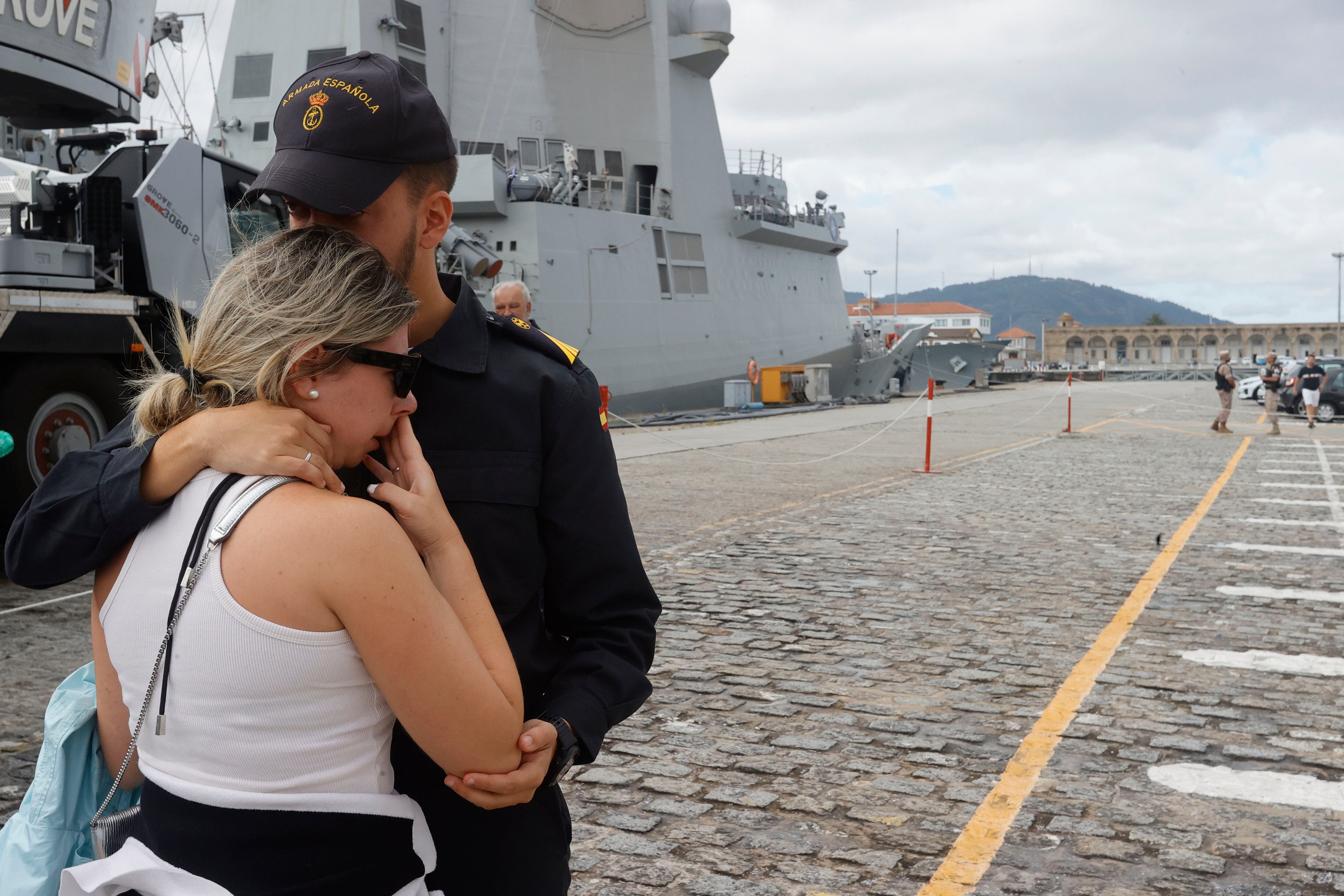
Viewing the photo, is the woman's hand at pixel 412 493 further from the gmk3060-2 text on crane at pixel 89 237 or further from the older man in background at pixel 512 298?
the older man in background at pixel 512 298

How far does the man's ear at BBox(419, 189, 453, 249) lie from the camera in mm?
1651

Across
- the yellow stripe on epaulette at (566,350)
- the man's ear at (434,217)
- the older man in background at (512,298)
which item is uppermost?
the older man in background at (512,298)

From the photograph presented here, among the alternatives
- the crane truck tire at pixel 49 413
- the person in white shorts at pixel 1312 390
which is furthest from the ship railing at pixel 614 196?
the crane truck tire at pixel 49 413

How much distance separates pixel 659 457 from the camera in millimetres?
16203

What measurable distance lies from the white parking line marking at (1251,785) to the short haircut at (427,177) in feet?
11.1

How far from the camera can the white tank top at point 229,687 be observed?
51.8 inches

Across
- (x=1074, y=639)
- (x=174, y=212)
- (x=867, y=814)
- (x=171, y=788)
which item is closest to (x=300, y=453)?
(x=171, y=788)

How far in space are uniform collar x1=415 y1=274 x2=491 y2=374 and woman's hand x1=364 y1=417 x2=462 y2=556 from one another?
0.50ft

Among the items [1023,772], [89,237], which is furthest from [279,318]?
[89,237]

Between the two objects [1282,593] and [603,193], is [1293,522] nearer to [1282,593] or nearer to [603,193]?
[1282,593]

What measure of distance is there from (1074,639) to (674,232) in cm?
2450

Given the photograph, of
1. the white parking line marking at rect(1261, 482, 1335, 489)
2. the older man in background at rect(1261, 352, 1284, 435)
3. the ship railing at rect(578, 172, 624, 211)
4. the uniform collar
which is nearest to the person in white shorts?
the older man in background at rect(1261, 352, 1284, 435)

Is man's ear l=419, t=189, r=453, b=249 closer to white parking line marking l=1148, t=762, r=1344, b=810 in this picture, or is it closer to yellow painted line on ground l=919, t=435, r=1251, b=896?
yellow painted line on ground l=919, t=435, r=1251, b=896

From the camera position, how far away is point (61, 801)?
1.52m
